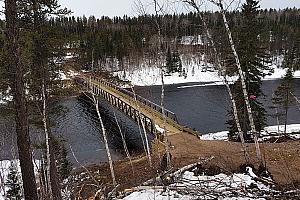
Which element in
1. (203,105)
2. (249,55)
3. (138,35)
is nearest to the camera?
(249,55)

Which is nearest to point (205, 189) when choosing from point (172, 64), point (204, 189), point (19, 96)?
point (204, 189)

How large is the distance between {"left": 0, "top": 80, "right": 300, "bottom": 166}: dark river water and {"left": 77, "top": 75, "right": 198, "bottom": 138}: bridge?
163 cm

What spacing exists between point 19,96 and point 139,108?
810 inches

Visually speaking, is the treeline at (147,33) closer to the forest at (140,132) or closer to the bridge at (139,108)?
the forest at (140,132)

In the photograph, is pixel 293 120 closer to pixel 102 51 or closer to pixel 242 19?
pixel 242 19

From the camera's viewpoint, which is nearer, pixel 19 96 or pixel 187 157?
pixel 19 96

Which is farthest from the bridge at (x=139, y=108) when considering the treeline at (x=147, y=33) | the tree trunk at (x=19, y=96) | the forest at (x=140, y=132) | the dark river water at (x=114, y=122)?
the tree trunk at (x=19, y=96)

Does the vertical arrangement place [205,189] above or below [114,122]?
above

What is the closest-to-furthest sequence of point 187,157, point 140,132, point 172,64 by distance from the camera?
point 187,157 < point 140,132 < point 172,64

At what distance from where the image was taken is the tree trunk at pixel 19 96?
24.7 ft

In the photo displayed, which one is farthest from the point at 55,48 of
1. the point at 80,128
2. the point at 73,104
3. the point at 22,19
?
the point at 73,104

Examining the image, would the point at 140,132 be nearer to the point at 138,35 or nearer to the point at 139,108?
the point at 139,108

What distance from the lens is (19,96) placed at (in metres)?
7.79

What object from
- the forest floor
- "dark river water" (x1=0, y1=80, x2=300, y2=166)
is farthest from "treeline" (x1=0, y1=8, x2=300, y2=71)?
"dark river water" (x1=0, y1=80, x2=300, y2=166)
